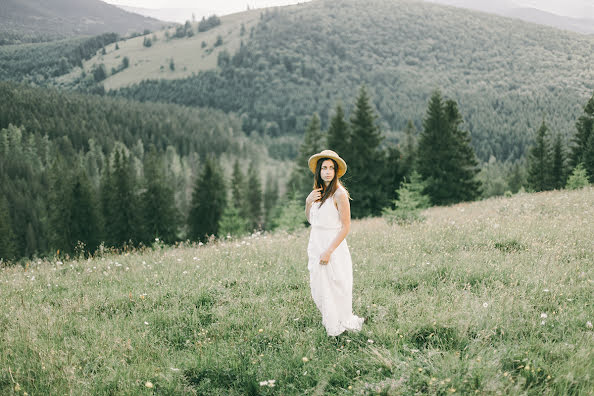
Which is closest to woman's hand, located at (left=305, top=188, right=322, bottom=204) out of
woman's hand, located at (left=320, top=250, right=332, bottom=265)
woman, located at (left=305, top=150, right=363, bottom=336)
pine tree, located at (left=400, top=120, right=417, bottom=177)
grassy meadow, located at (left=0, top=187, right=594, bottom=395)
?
woman, located at (left=305, top=150, right=363, bottom=336)

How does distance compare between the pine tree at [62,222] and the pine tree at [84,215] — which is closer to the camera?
the pine tree at [62,222]

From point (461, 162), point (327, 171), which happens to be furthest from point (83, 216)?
point (327, 171)

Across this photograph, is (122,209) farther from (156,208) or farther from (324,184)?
(324,184)

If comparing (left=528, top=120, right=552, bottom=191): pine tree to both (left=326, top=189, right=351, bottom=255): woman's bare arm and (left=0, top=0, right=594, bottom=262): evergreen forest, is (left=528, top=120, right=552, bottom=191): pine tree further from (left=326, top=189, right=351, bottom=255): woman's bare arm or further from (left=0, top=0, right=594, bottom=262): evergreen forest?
(left=326, top=189, right=351, bottom=255): woman's bare arm

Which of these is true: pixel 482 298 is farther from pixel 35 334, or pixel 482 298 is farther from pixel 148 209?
pixel 148 209

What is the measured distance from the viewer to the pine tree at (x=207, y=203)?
45969 millimetres

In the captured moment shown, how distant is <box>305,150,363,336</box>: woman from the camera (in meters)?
4.30

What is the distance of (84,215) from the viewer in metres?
41.2

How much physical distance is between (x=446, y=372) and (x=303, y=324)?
1.96 meters

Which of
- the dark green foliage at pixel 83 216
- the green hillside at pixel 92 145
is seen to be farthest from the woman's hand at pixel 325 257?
the green hillside at pixel 92 145

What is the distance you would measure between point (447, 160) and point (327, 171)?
102 ft

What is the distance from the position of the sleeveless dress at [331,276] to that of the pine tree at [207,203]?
140ft

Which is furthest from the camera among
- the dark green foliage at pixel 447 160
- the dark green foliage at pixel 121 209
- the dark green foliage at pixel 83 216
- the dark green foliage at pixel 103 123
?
the dark green foliage at pixel 103 123

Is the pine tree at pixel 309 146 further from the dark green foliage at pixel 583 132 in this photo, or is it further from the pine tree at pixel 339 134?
the dark green foliage at pixel 583 132
